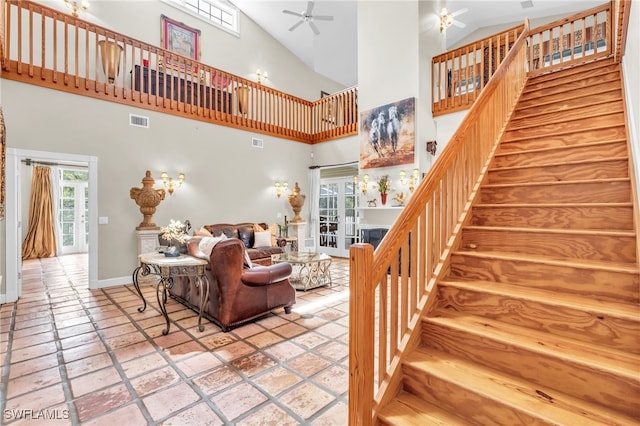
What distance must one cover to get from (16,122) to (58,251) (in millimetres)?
5173

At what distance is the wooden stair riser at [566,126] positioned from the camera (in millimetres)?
2862

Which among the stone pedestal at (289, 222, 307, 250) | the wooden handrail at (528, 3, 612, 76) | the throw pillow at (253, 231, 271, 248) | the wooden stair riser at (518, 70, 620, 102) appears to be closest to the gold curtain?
the throw pillow at (253, 231, 271, 248)

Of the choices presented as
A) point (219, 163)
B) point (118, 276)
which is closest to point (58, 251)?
point (118, 276)

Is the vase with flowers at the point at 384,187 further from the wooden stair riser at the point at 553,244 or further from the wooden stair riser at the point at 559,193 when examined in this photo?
the wooden stair riser at the point at 553,244

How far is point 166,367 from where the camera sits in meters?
2.41

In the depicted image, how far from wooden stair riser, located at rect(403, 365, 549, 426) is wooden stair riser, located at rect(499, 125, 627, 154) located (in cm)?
256

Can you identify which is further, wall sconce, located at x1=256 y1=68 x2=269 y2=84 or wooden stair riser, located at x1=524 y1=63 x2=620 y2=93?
wall sconce, located at x1=256 y1=68 x2=269 y2=84

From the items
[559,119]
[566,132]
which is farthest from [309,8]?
[566,132]

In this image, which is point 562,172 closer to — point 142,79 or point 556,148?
point 556,148

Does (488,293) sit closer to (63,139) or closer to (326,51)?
(63,139)

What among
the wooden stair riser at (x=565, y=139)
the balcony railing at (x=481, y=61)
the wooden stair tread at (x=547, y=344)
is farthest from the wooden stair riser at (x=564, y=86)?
the wooden stair tread at (x=547, y=344)

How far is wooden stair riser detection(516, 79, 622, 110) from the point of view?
3.44 meters

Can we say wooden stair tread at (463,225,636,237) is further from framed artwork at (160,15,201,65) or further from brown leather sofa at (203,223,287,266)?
framed artwork at (160,15,201,65)

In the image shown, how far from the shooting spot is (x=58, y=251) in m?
8.17
